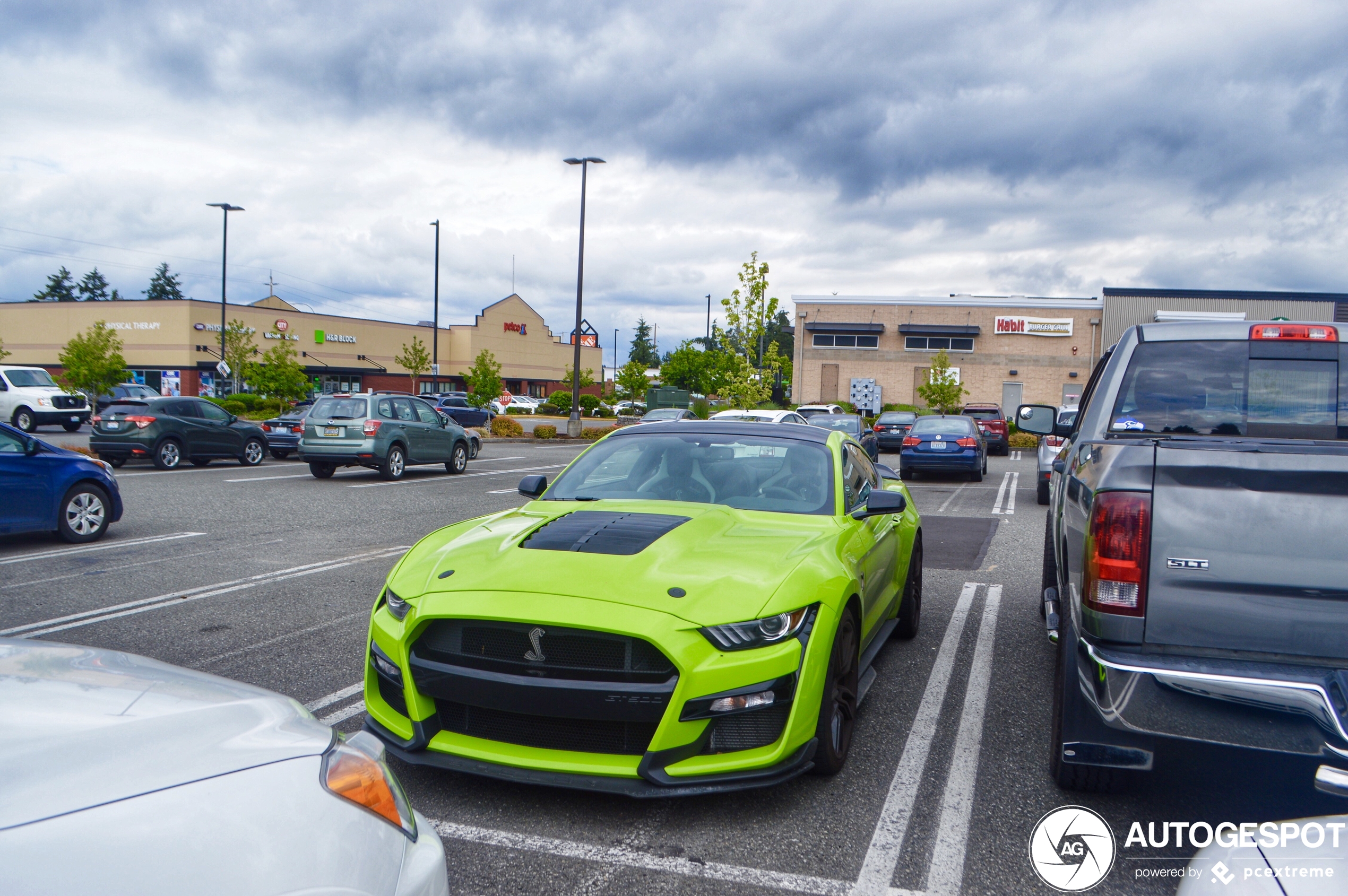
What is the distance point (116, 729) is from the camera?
169 centimetres

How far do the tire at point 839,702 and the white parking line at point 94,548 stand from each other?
8.19 metres

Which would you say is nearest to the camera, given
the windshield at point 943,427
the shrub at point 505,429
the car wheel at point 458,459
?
the windshield at point 943,427

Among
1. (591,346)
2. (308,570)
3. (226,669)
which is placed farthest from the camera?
(591,346)

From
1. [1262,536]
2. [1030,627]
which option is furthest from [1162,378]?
[1030,627]

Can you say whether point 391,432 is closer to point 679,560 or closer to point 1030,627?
point 1030,627

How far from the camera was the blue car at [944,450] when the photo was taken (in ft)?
59.9

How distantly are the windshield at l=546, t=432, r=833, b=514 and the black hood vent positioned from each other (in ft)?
1.77

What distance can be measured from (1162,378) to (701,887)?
10.0 feet

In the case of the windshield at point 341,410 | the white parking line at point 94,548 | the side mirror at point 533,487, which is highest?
the windshield at point 341,410

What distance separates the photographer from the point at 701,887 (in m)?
2.94

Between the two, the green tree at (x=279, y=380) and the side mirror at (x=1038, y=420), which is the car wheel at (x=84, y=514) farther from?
the green tree at (x=279, y=380)

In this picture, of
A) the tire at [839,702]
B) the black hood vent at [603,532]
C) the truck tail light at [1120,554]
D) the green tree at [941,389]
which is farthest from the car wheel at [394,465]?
the green tree at [941,389]

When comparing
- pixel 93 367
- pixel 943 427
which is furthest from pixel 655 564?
pixel 93 367

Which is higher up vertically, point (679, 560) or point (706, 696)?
point (679, 560)
